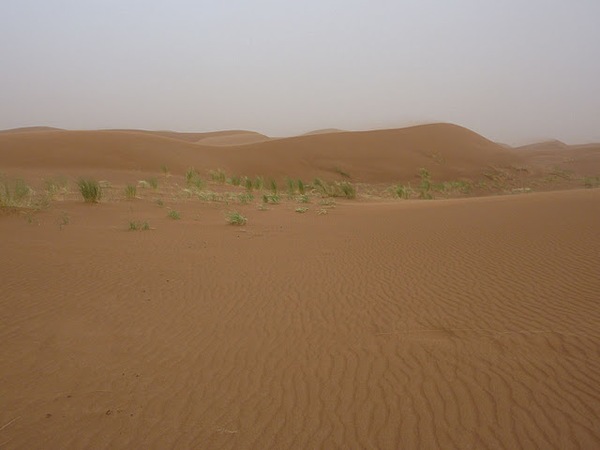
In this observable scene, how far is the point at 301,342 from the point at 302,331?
0.99 feet

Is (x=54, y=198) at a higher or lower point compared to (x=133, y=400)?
higher

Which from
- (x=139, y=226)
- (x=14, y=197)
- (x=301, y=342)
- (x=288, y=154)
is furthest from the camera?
(x=288, y=154)

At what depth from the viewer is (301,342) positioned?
4977 mm

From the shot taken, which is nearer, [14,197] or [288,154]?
[14,197]

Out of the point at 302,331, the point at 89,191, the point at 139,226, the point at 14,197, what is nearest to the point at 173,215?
the point at 139,226

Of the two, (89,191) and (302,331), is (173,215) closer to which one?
(89,191)

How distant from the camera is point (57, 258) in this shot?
7738 mm

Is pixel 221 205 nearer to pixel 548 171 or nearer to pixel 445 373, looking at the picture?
pixel 445 373

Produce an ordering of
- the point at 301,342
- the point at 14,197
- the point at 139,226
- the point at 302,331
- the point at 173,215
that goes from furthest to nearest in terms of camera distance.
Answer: the point at 173,215, the point at 14,197, the point at 139,226, the point at 302,331, the point at 301,342

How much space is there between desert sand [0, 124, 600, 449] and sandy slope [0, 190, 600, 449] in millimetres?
21

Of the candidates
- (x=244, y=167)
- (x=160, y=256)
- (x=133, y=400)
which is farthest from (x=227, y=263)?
(x=244, y=167)

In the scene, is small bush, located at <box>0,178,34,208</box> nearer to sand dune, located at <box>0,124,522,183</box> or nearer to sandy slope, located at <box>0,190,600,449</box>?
sandy slope, located at <box>0,190,600,449</box>

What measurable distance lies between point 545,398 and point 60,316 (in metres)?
5.36

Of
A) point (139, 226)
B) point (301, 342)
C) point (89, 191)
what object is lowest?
point (301, 342)
